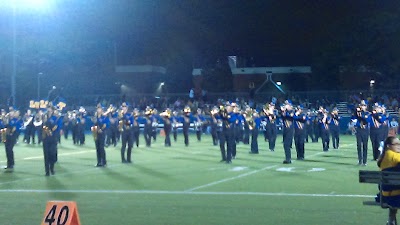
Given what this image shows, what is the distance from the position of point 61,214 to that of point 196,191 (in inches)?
271

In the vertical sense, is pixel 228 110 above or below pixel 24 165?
above

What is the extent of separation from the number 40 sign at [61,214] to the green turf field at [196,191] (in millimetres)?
2625

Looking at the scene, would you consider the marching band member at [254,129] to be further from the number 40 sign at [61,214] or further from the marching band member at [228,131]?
the number 40 sign at [61,214]

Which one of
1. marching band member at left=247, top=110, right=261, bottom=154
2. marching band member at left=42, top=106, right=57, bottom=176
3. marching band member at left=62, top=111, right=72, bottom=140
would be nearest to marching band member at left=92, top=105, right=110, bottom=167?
marching band member at left=42, top=106, right=57, bottom=176

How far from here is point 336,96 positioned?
170ft

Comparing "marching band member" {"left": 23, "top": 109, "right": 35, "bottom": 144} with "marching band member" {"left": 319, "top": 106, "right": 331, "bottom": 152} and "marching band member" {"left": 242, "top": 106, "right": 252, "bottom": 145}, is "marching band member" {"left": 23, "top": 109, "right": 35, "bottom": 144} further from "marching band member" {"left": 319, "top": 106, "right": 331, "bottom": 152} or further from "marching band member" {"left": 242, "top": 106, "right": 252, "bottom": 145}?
"marching band member" {"left": 319, "top": 106, "right": 331, "bottom": 152}

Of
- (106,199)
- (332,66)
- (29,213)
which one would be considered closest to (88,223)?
(29,213)

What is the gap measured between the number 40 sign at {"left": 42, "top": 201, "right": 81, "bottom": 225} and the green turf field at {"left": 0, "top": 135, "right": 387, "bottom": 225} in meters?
2.63

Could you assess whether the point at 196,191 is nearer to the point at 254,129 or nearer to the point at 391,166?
the point at 391,166

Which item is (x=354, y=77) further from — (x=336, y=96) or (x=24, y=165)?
(x=24, y=165)

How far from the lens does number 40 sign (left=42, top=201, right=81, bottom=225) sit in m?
8.63

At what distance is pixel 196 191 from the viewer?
15336 millimetres

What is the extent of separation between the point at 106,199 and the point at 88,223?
2.88 m

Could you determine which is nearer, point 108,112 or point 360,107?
point 360,107
